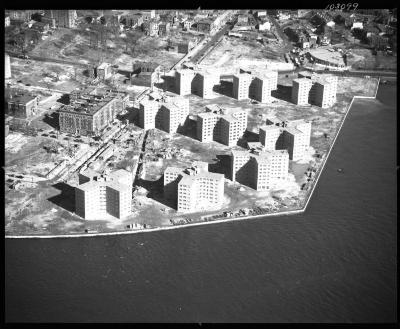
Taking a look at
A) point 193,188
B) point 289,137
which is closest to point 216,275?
point 193,188

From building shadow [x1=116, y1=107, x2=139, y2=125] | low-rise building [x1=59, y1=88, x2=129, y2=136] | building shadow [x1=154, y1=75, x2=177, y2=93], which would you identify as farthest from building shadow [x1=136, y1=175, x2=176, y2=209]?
building shadow [x1=154, y1=75, x2=177, y2=93]

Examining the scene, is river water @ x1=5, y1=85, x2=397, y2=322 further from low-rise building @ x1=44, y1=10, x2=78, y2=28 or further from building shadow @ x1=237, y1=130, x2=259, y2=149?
low-rise building @ x1=44, y1=10, x2=78, y2=28

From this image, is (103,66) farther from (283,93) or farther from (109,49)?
(283,93)

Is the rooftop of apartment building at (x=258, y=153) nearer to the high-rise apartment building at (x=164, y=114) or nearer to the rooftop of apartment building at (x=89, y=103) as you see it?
the high-rise apartment building at (x=164, y=114)

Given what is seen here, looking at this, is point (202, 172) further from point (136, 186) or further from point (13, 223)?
point (13, 223)

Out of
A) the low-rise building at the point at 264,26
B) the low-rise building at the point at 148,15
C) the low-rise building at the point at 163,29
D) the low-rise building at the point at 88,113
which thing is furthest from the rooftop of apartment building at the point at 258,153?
the low-rise building at the point at 148,15

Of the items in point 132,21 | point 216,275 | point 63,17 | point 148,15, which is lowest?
point 216,275

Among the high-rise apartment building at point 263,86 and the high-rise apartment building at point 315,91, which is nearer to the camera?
the high-rise apartment building at point 315,91
